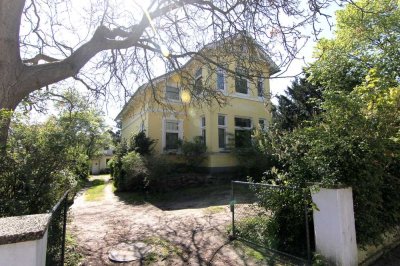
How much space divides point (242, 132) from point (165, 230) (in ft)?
33.6

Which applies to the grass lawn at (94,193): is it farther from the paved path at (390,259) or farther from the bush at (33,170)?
the paved path at (390,259)

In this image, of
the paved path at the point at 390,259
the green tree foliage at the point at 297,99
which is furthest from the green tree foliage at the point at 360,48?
the paved path at the point at 390,259

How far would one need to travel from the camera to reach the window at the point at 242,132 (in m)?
15.3

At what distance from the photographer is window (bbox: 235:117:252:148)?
1534 cm

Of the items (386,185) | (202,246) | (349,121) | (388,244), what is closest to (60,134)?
(202,246)

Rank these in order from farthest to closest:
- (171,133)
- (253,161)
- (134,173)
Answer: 1. (171,133)
2. (253,161)
3. (134,173)

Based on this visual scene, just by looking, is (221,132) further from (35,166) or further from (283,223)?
(35,166)

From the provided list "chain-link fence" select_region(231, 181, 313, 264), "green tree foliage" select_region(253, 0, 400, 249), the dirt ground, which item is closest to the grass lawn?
the dirt ground

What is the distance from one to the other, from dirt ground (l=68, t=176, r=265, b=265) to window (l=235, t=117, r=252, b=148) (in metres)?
5.08

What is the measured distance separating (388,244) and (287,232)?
193cm

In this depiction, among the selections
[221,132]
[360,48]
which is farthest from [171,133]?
[360,48]

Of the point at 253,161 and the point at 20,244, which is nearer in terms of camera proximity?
the point at 20,244

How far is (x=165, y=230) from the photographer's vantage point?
6723mm

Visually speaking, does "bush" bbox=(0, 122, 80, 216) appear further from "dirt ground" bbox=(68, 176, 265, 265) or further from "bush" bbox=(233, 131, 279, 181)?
"bush" bbox=(233, 131, 279, 181)
